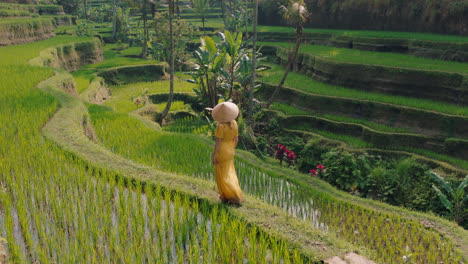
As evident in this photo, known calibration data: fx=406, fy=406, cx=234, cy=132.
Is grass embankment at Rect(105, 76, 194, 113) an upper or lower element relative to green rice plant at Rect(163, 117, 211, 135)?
upper

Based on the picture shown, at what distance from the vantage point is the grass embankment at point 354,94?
35.9 ft

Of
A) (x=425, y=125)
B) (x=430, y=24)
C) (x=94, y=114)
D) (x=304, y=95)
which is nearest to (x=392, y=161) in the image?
(x=425, y=125)

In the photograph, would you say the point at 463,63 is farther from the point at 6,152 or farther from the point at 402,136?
the point at 6,152

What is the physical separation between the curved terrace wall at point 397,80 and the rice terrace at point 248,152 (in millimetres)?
44

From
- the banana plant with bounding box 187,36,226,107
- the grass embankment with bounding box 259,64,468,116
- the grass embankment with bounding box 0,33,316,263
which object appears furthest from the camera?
the banana plant with bounding box 187,36,226,107

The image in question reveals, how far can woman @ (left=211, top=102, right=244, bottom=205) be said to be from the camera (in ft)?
14.0

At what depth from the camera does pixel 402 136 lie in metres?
10.4

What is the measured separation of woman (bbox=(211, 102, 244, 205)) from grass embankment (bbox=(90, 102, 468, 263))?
6.62ft

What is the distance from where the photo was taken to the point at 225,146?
4.41 meters

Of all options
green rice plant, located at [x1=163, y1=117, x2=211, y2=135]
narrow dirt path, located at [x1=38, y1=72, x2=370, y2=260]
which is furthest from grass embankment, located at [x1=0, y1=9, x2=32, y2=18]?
narrow dirt path, located at [x1=38, y1=72, x2=370, y2=260]

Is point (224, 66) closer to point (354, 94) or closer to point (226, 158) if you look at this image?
point (354, 94)

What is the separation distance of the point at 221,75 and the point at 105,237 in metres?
9.50

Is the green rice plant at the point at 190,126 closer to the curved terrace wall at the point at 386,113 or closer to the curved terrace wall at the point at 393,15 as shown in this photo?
the curved terrace wall at the point at 386,113

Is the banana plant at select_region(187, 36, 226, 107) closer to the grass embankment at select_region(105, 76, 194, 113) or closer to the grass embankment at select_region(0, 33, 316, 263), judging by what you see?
the grass embankment at select_region(105, 76, 194, 113)
